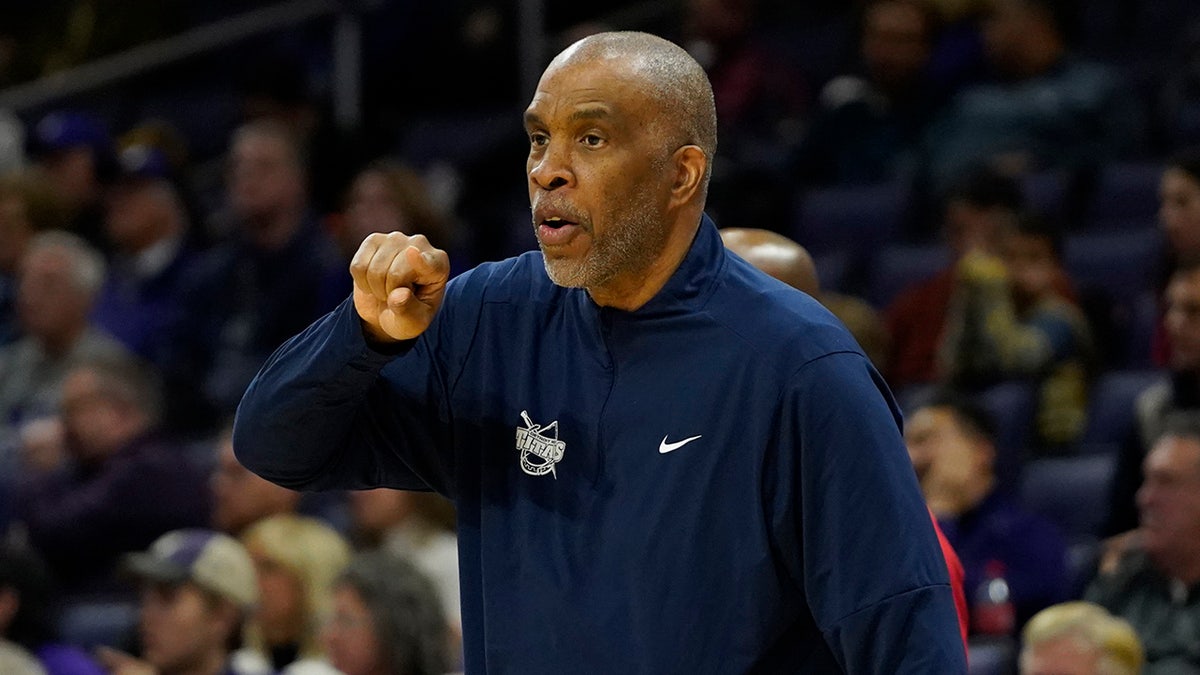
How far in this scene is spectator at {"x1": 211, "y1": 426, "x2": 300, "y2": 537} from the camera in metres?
5.95

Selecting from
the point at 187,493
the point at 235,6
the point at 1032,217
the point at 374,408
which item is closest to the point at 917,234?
the point at 1032,217

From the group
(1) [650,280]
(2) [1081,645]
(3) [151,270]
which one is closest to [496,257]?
(3) [151,270]

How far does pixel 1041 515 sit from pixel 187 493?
8.74ft

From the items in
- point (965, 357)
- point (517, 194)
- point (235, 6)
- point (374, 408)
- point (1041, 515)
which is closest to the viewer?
point (374, 408)

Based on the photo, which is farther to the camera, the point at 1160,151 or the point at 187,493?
the point at 1160,151

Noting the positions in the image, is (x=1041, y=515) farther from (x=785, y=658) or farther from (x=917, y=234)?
(x=785, y=658)

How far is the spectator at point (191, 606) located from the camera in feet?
16.8

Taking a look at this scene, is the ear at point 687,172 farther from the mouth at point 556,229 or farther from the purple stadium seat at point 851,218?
the purple stadium seat at point 851,218

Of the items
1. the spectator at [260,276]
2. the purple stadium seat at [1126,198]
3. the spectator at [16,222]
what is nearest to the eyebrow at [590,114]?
the purple stadium seat at [1126,198]

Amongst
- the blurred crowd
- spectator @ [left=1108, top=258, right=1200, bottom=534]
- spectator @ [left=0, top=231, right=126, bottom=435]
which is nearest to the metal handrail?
the blurred crowd

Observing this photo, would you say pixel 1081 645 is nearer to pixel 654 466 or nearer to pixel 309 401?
pixel 654 466

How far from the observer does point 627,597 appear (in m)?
2.17

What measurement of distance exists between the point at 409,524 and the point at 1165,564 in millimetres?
2112

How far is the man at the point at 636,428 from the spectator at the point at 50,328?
14.6ft
